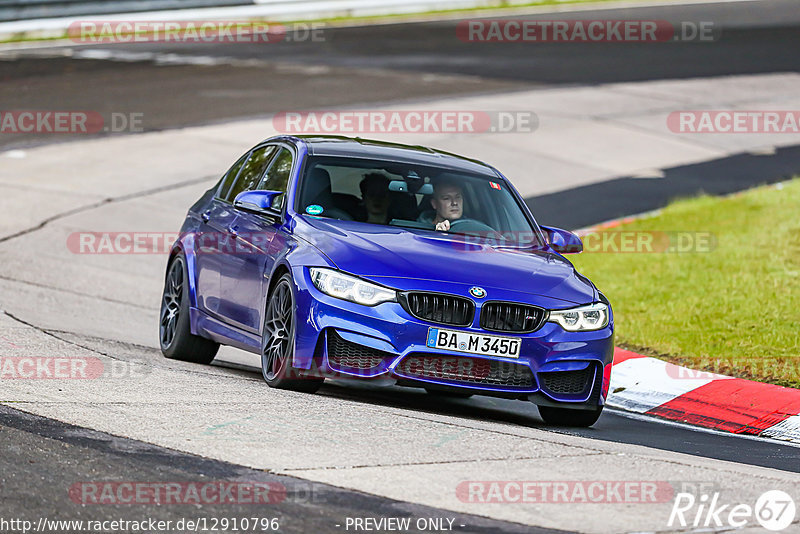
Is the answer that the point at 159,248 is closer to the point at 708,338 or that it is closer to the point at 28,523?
the point at 708,338

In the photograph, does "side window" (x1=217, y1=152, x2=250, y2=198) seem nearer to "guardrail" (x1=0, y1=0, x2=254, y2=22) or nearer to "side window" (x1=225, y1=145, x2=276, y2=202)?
"side window" (x1=225, y1=145, x2=276, y2=202)

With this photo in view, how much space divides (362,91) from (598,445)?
713 inches

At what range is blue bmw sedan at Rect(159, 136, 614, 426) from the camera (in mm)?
7871

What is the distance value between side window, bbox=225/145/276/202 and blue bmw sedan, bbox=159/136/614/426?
3 cm

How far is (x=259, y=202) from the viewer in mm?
8938

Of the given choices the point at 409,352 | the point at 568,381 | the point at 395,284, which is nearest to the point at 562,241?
the point at 568,381

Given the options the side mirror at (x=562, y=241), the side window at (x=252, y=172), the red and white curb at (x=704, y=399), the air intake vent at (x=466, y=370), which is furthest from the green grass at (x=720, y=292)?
the side window at (x=252, y=172)

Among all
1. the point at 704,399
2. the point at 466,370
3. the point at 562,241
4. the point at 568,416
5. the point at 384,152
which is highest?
the point at 384,152

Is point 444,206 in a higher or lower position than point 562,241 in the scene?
higher

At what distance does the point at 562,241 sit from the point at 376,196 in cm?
131

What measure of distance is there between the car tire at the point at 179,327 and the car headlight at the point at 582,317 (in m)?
3.02

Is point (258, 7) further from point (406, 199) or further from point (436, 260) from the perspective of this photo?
point (436, 260)

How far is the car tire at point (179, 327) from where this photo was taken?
10.0 metres

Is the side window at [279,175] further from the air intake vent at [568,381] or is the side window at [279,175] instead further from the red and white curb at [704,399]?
the red and white curb at [704,399]
